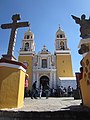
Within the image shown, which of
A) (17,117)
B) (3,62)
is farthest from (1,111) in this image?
(3,62)

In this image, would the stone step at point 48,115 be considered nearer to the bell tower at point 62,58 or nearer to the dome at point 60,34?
the bell tower at point 62,58

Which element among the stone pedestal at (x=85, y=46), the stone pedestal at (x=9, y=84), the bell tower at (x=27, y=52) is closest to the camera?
the stone pedestal at (x=9, y=84)

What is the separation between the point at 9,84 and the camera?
14.1ft

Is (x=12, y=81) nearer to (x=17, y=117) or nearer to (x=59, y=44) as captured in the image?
(x=17, y=117)

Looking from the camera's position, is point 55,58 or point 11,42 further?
point 55,58

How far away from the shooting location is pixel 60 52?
28.1m

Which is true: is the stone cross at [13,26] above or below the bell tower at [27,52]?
below

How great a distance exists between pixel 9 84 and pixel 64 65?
23.4 meters

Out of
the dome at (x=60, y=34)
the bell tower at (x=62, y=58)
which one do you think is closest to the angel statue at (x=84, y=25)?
the bell tower at (x=62, y=58)

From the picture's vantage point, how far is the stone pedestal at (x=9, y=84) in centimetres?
417

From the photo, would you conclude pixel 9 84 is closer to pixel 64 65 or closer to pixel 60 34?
pixel 64 65

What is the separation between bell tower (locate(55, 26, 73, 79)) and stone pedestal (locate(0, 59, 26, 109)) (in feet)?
72.1

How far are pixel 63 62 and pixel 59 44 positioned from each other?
4018mm

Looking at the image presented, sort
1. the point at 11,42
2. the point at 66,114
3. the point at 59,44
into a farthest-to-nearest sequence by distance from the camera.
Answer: the point at 59,44 → the point at 11,42 → the point at 66,114
